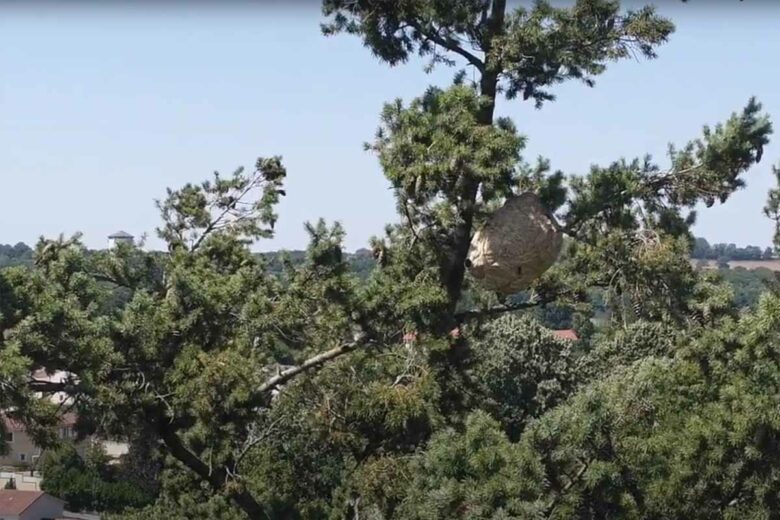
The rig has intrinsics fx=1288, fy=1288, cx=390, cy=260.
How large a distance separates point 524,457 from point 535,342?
2567cm

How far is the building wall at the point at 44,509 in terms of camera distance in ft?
160

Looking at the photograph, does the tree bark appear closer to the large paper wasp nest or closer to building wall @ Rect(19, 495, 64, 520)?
the large paper wasp nest

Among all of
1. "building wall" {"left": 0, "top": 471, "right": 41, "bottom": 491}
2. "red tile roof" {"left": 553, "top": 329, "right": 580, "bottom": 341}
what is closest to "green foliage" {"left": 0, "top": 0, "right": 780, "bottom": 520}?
"red tile roof" {"left": 553, "top": 329, "right": 580, "bottom": 341}

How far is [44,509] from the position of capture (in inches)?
1984

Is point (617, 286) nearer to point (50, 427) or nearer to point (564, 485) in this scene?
A: point (564, 485)

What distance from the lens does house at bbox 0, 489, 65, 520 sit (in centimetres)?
4856

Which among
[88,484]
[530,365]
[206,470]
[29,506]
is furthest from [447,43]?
[88,484]

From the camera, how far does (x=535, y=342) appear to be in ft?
111

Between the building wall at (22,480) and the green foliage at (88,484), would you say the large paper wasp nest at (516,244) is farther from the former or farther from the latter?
the building wall at (22,480)

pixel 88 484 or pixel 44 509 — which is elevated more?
pixel 88 484

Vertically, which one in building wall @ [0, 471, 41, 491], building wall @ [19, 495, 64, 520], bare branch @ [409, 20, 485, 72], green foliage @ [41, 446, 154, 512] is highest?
bare branch @ [409, 20, 485, 72]

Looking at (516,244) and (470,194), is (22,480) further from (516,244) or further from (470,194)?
(516,244)

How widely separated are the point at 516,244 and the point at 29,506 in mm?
43257

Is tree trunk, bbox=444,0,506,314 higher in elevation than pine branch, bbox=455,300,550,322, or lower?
higher
